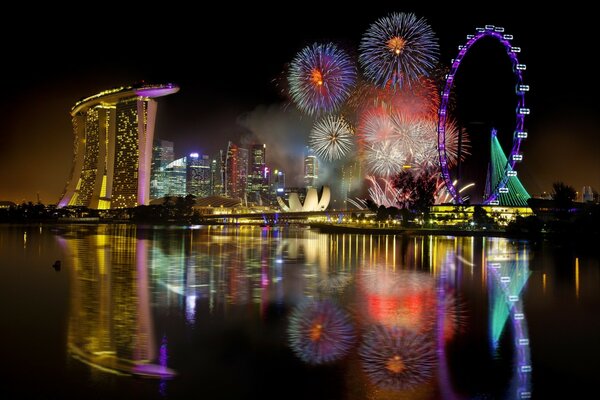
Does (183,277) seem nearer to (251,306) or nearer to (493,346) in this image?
(251,306)

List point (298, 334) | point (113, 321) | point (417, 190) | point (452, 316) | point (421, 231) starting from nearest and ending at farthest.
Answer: point (298, 334), point (113, 321), point (452, 316), point (421, 231), point (417, 190)

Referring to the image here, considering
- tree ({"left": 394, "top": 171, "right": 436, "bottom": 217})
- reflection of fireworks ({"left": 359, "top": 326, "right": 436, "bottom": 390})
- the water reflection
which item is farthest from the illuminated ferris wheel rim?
reflection of fireworks ({"left": 359, "top": 326, "right": 436, "bottom": 390})

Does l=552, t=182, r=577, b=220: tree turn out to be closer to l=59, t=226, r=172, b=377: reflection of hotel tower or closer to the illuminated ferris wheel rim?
the illuminated ferris wheel rim

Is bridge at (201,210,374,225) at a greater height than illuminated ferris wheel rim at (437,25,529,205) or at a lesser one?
lesser

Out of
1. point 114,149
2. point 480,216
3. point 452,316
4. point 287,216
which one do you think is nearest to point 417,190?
point 480,216

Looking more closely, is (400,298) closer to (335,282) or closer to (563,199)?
(335,282)

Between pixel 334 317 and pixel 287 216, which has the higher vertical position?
pixel 287 216

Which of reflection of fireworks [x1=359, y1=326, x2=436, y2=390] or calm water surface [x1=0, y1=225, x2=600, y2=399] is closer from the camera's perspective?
calm water surface [x1=0, y1=225, x2=600, y2=399]
